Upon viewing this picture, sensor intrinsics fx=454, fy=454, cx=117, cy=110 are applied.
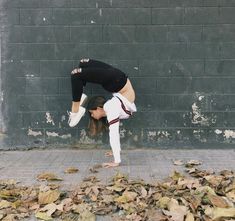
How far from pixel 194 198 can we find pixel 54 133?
380 centimetres

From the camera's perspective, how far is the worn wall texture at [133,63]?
8039 mm

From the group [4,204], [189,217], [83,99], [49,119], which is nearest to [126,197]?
[189,217]

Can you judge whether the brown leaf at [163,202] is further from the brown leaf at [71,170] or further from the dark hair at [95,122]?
the dark hair at [95,122]

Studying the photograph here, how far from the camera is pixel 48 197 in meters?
5.16

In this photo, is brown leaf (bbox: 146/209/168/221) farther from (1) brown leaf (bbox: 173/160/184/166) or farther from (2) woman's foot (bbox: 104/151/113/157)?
(2) woman's foot (bbox: 104/151/113/157)

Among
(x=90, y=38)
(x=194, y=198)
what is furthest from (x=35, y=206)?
(x=90, y=38)

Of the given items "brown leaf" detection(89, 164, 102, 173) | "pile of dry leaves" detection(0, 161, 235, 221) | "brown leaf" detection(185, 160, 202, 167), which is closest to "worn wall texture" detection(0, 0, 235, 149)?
"brown leaf" detection(185, 160, 202, 167)

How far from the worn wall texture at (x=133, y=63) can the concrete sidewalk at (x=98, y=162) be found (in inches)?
9.1

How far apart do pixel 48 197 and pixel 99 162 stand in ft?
7.19

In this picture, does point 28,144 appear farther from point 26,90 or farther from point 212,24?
point 212,24

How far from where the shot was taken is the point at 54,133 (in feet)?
26.9

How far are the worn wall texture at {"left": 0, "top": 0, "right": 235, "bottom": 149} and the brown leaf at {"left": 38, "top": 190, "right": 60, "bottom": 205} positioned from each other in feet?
9.82

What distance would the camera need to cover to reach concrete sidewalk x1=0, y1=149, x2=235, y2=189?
640 centimetres

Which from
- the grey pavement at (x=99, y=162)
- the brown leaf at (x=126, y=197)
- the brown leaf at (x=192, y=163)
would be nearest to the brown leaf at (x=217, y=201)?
the brown leaf at (x=126, y=197)
